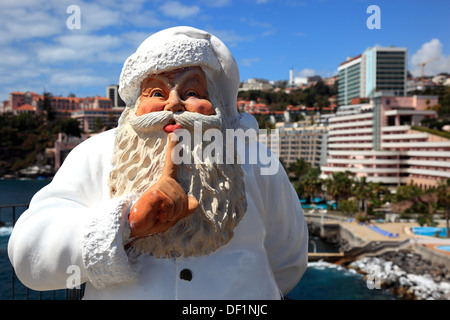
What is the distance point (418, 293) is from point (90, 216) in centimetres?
2123

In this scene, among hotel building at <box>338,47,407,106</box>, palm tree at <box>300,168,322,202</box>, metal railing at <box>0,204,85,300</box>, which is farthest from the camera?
hotel building at <box>338,47,407,106</box>

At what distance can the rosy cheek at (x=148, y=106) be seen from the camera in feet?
5.56

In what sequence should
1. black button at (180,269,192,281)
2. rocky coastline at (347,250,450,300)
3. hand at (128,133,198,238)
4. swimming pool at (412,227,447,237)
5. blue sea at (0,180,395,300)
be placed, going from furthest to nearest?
swimming pool at (412,227,447,237) → rocky coastline at (347,250,450,300) → blue sea at (0,180,395,300) → black button at (180,269,192,281) → hand at (128,133,198,238)

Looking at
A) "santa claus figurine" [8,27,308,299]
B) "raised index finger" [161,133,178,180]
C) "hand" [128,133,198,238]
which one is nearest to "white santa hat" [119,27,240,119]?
"santa claus figurine" [8,27,308,299]

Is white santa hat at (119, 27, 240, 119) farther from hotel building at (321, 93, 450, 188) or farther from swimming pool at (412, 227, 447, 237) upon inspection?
hotel building at (321, 93, 450, 188)

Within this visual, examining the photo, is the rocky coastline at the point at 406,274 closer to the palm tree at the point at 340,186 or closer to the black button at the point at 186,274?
the palm tree at the point at 340,186

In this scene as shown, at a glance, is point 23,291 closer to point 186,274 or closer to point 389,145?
point 186,274

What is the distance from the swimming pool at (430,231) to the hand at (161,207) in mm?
27564

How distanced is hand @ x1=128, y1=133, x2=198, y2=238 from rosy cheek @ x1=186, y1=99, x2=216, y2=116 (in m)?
0.27

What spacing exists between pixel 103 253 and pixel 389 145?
43.0 metres

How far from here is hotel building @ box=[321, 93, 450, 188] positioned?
3638 cm

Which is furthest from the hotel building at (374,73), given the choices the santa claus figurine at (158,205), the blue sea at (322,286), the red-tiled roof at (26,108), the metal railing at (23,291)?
the santa claus figurine at (158,205)

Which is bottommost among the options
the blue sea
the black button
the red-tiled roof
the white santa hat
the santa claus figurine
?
the blue sea

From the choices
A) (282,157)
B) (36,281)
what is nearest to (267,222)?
(36,281)
